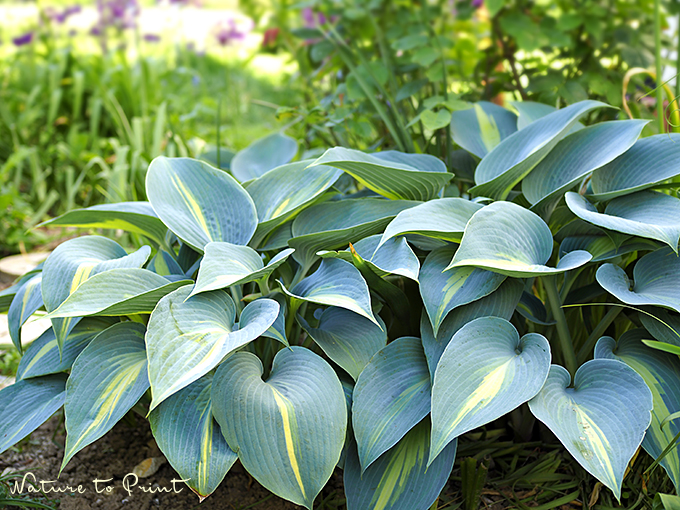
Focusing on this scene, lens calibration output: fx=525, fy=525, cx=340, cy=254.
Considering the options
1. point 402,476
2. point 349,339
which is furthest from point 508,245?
point 402,476

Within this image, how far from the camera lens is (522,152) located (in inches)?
46.1

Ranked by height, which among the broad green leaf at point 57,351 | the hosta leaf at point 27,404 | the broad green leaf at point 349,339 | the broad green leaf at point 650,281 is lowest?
the hosta leaf at point 27,404

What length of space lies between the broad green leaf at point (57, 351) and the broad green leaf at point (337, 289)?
1.35 feet

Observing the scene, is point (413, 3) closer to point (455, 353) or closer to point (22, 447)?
point (455, 353)

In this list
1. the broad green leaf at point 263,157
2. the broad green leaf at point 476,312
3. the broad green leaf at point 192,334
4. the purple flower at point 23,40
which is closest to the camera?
the broad green leaf at point 192,334

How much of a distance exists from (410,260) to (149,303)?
0.46 metres

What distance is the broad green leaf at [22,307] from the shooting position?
1.04 meters

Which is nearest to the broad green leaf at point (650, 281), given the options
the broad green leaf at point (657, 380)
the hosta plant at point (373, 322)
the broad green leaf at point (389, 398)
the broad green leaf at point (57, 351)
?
the hosta plant at point (373, 322)

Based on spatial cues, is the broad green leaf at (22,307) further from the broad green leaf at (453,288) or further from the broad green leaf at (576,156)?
the broad green leaf at (576,156)

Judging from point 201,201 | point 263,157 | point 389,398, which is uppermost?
point 201,201

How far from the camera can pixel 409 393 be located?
3.06ft

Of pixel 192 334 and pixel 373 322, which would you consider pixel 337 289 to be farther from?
pixel 192 334

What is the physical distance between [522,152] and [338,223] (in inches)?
17.3

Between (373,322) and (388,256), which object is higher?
(388,256)
